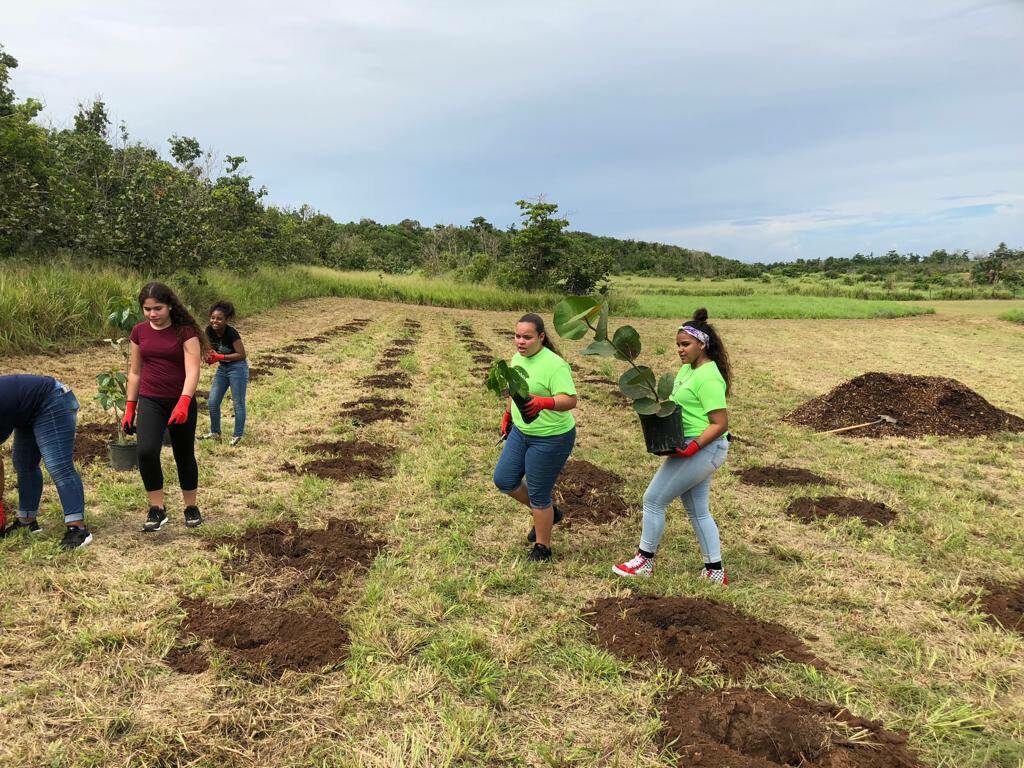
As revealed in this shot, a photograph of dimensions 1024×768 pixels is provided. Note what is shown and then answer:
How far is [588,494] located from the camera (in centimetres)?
552

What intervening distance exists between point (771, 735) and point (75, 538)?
4368 mm

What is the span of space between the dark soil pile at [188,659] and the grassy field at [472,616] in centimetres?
5

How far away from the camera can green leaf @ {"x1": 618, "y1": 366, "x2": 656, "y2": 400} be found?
11.0 ft

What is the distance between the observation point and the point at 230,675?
9.09 feet

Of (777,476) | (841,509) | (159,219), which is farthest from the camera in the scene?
(159,219)

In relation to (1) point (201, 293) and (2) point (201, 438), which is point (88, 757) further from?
(1) point (201, 293)

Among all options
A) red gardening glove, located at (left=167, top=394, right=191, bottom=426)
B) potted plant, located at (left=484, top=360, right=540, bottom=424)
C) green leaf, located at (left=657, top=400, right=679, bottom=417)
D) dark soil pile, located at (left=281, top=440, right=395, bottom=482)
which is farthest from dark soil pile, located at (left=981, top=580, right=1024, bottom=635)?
red gardening glove, located at (left=167, top=394, right=191, bottom=426)

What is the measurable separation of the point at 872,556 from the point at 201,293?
58.3 feet

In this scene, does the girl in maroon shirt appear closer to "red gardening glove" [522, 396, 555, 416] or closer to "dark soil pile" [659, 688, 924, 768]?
"red gardening glove" [522, 396, 555, 416]

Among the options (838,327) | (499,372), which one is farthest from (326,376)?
(838,327)

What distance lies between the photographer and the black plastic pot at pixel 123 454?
5207 millimetres

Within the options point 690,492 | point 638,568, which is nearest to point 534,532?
point 638,568

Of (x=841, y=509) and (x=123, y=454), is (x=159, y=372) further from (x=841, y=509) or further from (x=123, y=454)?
(x=841, y=509)

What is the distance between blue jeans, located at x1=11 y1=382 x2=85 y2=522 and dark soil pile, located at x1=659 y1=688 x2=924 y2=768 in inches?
158
